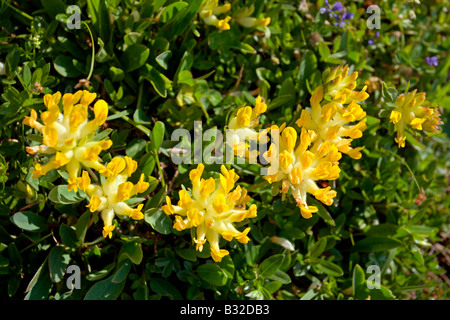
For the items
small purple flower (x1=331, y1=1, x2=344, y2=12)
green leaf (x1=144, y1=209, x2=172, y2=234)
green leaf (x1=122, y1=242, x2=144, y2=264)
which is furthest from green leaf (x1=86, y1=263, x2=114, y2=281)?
small purple flower (x1=331, y1=1, x2=344, y2=12)

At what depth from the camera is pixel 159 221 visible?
2.29 metres

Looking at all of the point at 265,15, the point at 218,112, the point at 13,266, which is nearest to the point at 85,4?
the point at 218,112

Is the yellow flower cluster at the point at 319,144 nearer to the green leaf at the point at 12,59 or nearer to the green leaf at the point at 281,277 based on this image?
the green leaf at the point at 281,277

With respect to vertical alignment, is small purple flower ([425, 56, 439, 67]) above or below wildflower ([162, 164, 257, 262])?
below

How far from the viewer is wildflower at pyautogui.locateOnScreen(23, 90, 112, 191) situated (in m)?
1.78

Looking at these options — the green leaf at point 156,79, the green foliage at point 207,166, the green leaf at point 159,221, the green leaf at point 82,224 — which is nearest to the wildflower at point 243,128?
the green foliage at point 207,166

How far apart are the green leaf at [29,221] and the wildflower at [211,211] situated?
2.88ft

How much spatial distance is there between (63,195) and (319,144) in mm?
1342

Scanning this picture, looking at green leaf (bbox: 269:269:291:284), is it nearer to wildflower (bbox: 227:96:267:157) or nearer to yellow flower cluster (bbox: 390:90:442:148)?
wildflower (bbox: 227:96:267:157)

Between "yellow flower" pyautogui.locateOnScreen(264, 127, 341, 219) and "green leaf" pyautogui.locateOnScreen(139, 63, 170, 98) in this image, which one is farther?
"green leaf" pyautogui.locateOnScreen(139, 63, 170, 98)

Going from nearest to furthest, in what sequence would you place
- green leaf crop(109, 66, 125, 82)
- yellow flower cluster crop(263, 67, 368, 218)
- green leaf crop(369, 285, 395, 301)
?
yellow flower cluster crop(263, 67, 368, 218), green leaf crop(109, 66, 125, 82), green leaf crop(369, 285, 395, 301)

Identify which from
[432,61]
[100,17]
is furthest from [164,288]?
[432,61]

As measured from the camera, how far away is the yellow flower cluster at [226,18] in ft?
8.96

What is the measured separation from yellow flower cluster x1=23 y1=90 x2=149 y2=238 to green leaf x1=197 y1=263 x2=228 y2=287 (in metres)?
0.76
